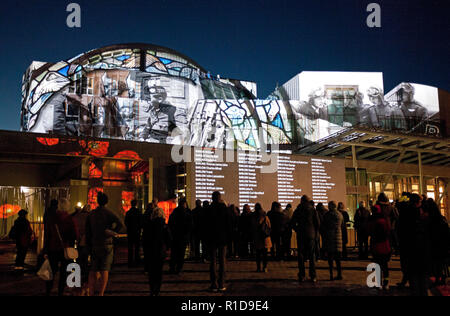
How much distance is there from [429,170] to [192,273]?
19.9 metres

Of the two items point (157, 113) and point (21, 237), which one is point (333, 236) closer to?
point (21, 237)

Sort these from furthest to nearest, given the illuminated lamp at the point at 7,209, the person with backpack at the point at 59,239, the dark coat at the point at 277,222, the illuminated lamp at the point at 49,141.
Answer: the illuminated lamp at the point at 49,141
the illuminated lamp at the point at 7,209
the dark coat at the point at 277,222
the person with backpack at the point at 59,239

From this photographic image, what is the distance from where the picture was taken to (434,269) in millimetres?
7074

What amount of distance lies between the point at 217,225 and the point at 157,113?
31.4 meters

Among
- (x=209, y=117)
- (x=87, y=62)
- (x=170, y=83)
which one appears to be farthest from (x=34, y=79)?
(x=209, y=117)

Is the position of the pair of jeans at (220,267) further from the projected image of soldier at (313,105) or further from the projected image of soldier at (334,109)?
the projected image of soldier at (334,109)

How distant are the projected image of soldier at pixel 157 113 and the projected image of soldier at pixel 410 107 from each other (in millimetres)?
24900

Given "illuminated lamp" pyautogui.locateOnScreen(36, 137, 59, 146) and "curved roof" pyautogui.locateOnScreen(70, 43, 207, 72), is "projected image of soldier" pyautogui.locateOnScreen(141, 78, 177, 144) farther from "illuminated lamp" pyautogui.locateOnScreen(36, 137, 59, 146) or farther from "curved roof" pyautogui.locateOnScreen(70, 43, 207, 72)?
"illuminated lamp" pyautogui.locateOnScreen(36, 137, 59, 146)

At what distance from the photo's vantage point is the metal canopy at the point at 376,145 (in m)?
16.5

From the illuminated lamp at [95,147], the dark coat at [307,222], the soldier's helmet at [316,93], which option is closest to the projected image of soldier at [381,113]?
the soldier's helmet at [316,93]

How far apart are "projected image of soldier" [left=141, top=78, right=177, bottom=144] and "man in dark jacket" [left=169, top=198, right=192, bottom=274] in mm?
26968

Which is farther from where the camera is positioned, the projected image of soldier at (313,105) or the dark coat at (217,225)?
the projected image of soldier at (313,105)

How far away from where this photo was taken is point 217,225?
681cm
